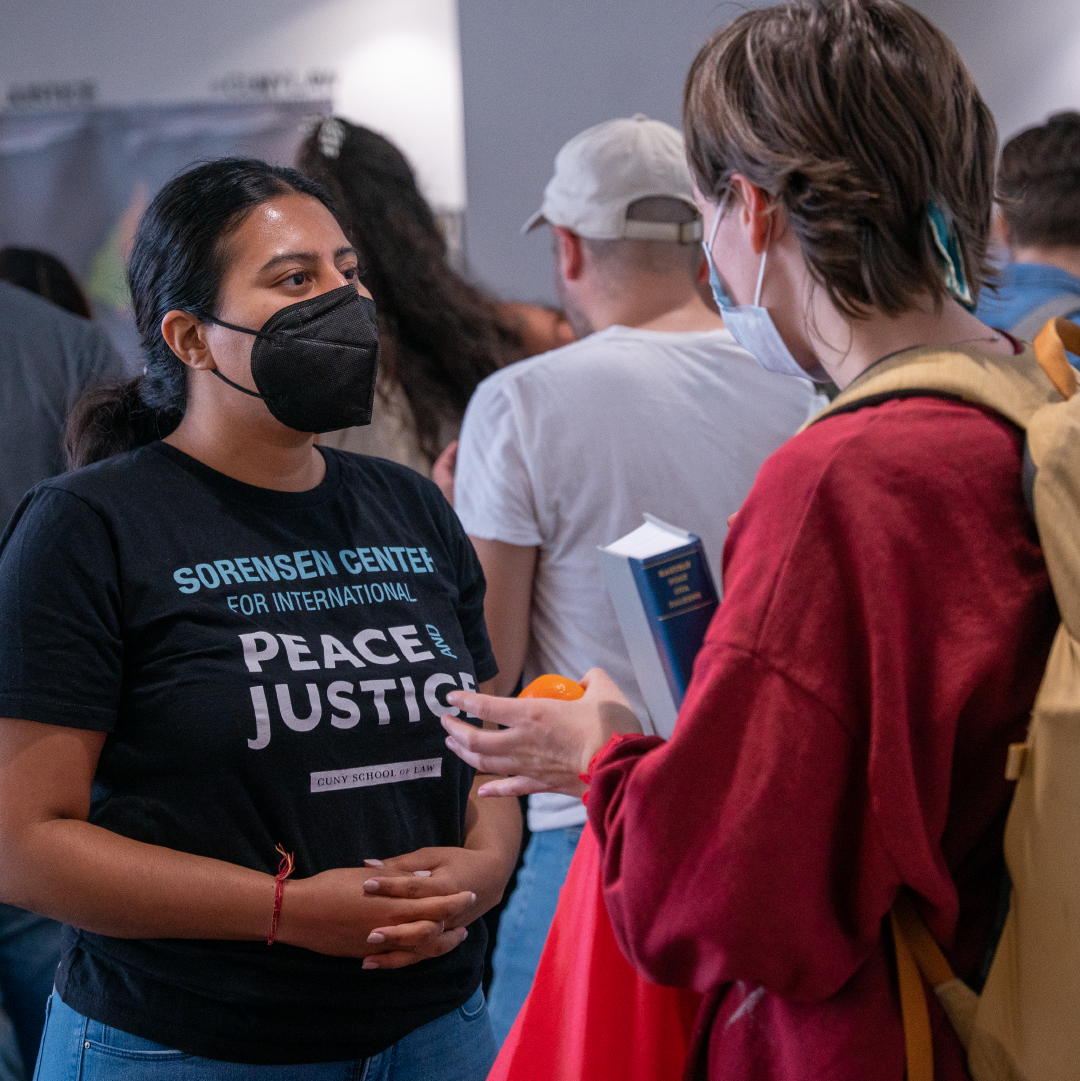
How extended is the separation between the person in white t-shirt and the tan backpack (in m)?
0.89

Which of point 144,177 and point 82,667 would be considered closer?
point 82,667

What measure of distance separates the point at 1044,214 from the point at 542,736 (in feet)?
6.50

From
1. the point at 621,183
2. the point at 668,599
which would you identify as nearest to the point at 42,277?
the point at 621,183

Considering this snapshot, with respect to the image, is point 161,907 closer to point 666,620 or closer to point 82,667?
point 82,667

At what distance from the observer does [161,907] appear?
1137mm

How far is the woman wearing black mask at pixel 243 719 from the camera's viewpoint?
1.14 metres

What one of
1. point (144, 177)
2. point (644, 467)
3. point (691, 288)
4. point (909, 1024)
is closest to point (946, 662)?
point (909, 1024)

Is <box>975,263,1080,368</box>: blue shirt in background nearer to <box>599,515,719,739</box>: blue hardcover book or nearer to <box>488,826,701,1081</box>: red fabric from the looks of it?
<box>599,515,719,739</box>: blue hardcover book

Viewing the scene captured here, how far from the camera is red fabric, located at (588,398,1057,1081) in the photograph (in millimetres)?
796

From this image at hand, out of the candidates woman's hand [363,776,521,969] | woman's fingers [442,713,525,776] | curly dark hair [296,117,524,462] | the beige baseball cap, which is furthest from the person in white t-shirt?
woman's fingers [442,713,525,776]

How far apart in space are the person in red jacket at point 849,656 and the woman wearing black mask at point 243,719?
1.42 feet

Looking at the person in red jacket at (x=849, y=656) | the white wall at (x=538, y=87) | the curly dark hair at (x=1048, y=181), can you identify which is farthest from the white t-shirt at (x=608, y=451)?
the white wall at (x=538, y=87)

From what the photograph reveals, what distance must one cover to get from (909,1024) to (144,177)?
16.8 ft

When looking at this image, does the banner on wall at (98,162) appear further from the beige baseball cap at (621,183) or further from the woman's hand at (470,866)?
the woman's hand at (470,866)
